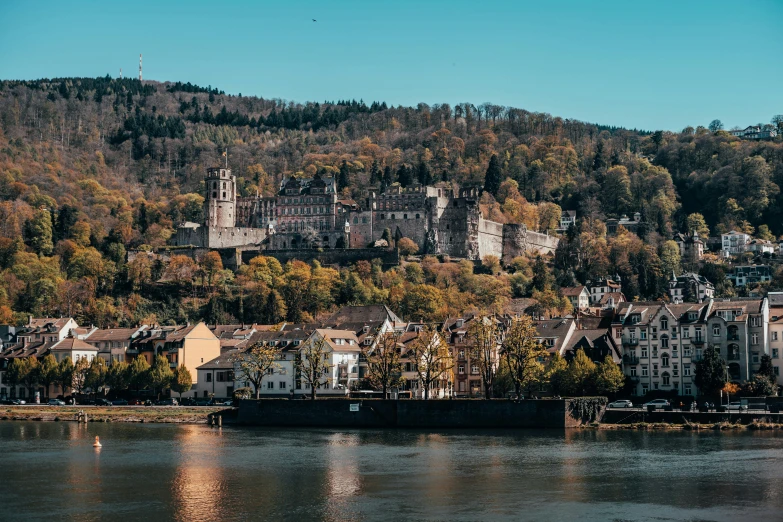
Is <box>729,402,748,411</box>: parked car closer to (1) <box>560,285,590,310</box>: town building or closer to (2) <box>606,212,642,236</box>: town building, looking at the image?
(1) <box>560,285,590,310</box>: town building

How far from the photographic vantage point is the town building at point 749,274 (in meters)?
149

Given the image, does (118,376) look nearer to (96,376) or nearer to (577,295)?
(96,376)

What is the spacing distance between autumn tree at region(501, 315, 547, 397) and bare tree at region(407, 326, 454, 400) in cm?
400

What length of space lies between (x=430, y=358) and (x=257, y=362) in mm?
13182

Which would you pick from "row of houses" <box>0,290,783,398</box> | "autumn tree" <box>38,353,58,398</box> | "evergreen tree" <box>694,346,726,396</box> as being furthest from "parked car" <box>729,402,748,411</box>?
"autumn tree" <box>38,353,58,398</box>

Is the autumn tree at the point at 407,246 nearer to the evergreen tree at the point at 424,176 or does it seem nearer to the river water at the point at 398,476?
the evergreen tree at the point at 424,176

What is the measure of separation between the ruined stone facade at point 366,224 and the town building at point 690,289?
2414 centimetres

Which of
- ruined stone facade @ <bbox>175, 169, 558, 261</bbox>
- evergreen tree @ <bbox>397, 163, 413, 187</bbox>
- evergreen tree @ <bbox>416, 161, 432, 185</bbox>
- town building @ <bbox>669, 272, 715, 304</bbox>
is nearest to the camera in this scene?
town building @ <bbox>669, 272, 715, 304</bbox>

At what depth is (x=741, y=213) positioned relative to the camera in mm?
181875

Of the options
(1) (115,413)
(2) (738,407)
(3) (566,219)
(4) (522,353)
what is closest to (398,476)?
(4) (522,353)

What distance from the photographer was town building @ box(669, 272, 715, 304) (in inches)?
5335

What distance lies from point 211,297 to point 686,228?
8135 centimetres

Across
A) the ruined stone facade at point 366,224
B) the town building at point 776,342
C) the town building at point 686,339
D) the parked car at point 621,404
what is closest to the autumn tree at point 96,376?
the town building at point 686,339

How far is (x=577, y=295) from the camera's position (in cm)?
13588
